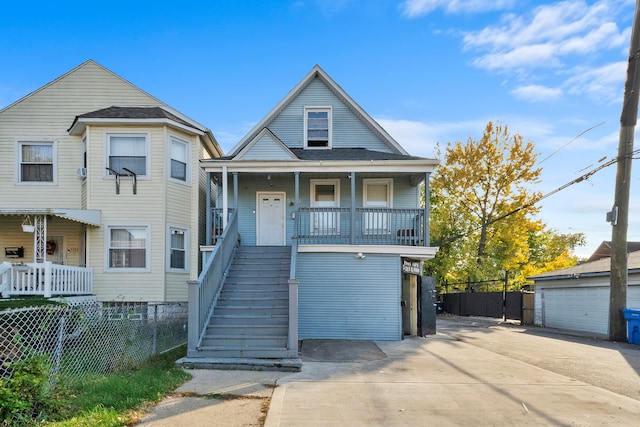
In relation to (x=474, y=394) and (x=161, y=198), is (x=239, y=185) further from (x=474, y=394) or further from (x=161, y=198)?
(x=474, y=394)

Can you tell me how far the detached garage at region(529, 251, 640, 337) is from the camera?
16406mm

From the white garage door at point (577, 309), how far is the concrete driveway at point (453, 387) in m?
5.46

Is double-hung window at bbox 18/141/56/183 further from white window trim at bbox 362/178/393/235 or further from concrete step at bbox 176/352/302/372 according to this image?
white window trim at bbox 362/178/393/235

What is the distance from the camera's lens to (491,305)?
83.8 feet

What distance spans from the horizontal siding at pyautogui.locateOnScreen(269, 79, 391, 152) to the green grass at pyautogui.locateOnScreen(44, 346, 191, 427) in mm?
9894

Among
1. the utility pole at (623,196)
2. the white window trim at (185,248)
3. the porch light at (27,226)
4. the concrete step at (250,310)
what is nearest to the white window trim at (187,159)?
the white window trim at (185,248)

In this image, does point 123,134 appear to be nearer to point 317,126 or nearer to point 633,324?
A: point 317,126

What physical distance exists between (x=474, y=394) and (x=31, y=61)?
65.7 ft

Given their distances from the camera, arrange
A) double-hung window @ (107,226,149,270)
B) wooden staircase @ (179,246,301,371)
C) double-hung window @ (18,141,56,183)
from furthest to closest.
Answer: double-hung window @ (18,141,56,183) < double-hung window @ (107,226,149,270) < wooden staircase @ (179,246,301,371)

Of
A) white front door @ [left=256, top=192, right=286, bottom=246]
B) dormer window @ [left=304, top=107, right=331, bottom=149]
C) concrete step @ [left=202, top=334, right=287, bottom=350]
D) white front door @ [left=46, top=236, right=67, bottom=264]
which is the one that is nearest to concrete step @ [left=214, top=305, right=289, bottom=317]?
concrete step @ [left=202, top=334, right=287, bottom=350]

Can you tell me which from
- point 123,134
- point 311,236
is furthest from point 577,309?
point 123,134

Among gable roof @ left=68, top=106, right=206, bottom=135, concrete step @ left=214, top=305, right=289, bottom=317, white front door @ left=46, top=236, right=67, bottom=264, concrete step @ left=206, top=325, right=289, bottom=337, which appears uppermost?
gable roof @ left=68, top=106, right=206, bottom=135

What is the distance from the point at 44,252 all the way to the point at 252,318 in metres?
7.03

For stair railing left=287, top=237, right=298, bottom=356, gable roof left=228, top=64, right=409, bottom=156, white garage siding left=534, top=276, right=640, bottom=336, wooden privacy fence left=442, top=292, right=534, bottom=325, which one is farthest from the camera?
wooden privacy fence left=442, top=292, right=534, bottom=325
